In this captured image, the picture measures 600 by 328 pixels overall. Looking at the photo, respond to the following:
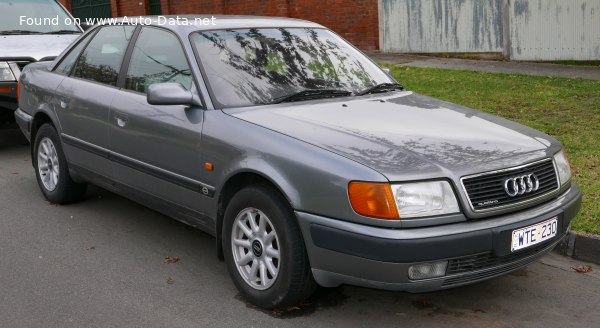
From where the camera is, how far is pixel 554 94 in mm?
10398

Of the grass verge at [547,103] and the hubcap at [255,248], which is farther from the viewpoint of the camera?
the grass verge at [547,103]

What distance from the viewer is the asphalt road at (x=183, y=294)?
168 inches

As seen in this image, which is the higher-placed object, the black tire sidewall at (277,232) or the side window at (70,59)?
the side window at (70,59)

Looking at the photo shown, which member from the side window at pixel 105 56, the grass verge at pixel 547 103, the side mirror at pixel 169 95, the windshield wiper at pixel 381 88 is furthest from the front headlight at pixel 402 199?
the side window at pixel 105 56

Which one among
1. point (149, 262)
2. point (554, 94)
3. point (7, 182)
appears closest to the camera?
point (149, 262)

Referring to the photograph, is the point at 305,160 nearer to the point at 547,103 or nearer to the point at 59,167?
the point at 59,167

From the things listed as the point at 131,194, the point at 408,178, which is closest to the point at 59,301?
the point at 131,194

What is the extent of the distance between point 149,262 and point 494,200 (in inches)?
97.5

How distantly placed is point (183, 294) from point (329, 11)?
13.3 metres

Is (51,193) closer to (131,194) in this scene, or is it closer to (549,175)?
(131,194)

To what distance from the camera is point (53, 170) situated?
663 centimetres

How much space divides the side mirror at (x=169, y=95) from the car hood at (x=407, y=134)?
0.98 feet

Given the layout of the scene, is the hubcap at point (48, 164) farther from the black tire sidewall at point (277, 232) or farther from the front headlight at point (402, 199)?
the front headlight at point (402, 199)

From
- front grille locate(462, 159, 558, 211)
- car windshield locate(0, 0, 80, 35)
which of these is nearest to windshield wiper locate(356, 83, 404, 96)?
front grille locate(462, 159, 558, 211)
